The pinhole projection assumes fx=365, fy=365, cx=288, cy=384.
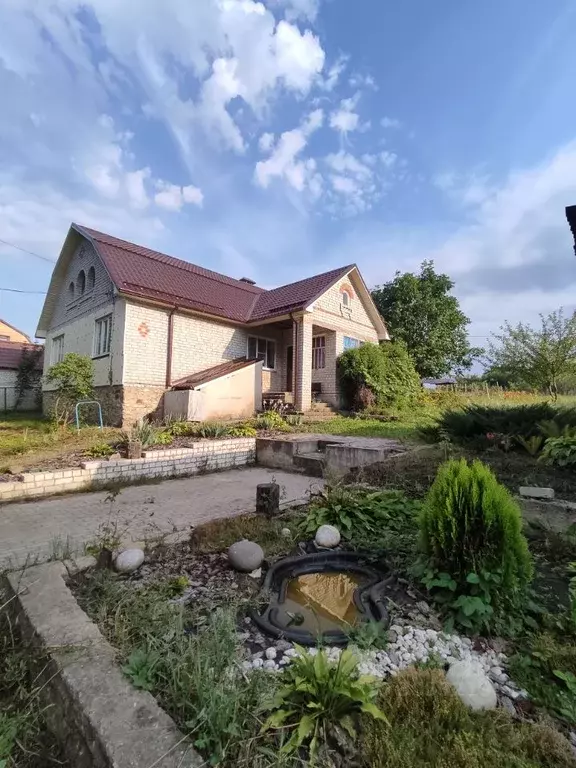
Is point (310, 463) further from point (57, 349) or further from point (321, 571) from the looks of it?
point (57, 349)

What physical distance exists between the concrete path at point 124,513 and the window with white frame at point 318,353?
834cm

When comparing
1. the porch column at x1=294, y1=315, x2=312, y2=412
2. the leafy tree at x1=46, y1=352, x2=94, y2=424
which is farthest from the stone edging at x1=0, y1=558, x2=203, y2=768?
the porch column at x1=294, y1=315, x2=312, y2=412

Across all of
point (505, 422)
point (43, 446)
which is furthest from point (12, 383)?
point (505, 422)

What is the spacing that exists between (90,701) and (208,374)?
10696mm

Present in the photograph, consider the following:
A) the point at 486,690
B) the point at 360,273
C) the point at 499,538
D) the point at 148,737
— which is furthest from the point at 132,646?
the point at 360,273

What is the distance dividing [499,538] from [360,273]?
14.0 m

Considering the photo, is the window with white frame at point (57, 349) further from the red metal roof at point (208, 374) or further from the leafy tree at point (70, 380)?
the red metal roof at point (208, 374)

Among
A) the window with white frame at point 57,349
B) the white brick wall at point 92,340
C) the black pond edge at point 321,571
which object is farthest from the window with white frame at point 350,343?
the black pond edge at point 321,571

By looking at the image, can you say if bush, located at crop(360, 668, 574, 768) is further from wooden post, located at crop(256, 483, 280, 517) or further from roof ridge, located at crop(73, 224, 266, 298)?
roof ridge, located at crop(73, 224, 266, 298)

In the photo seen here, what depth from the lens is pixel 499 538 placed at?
2.05m

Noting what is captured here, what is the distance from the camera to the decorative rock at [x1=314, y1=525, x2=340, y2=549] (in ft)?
10.0

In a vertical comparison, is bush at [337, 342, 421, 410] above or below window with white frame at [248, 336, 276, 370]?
below

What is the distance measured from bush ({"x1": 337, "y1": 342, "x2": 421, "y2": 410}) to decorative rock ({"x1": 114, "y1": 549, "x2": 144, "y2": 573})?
11.2 meters

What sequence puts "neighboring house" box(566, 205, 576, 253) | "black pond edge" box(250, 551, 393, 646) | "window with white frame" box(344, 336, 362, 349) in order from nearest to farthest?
"black pond edge" box(250, 551, 393, 646), "neighboring house" box(566, 205, 576, 253), "window with white frame" box(344, 336, 362, 349)
